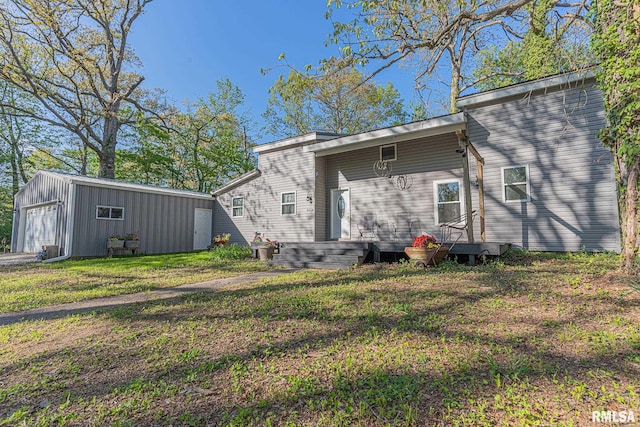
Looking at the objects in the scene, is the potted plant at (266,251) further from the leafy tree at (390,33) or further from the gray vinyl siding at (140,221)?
the leafy tree at (390,33)

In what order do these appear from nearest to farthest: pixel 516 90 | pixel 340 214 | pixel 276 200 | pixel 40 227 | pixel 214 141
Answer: pixel 516 90, pixel 340 214, pixel 276 200, pixel 40 227, pixel 214 141

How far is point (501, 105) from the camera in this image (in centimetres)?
838

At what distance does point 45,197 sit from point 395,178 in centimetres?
1404

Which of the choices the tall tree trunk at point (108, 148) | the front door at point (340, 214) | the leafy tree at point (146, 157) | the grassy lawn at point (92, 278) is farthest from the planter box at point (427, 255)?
the leafy tree at point (146, 157)

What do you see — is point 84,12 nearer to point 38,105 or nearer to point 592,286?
point 38,105

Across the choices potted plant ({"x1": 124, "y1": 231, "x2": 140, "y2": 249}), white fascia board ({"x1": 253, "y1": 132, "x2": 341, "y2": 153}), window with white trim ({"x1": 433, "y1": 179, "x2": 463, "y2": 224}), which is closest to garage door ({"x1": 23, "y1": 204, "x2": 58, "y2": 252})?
potted plant ({"x1": 124, "y1": 231, "x2": 140, "y2": 249})

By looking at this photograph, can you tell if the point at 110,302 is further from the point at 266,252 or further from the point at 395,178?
the point at 395,178

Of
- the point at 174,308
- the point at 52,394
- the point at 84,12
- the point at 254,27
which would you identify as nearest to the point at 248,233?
the point at 254,27

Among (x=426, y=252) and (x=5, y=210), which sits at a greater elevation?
(x=5, y=210)

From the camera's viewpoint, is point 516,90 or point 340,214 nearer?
point 516,90

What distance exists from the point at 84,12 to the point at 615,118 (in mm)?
21617

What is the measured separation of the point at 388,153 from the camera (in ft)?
34.1

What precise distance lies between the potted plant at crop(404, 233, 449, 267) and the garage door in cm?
1319

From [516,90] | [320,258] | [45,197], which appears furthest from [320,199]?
[45,197]
